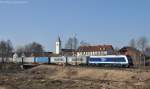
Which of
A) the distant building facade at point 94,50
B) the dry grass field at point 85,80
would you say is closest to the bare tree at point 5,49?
the distant building facade at point 94,50

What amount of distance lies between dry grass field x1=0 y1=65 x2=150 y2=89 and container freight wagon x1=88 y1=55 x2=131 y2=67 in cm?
1017

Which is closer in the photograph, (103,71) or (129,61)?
(103,71)

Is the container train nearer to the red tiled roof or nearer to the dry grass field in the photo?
the dry grass field

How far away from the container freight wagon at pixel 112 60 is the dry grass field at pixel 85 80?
33.4ft

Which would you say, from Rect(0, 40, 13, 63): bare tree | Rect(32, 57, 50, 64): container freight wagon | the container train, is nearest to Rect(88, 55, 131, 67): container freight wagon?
the container train

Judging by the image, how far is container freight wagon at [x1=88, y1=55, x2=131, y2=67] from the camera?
7738 centimetres

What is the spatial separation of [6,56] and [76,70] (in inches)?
3557

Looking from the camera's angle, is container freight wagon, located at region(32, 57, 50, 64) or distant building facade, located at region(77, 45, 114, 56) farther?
distant building facade, located at region(77, 45, 114, 56)

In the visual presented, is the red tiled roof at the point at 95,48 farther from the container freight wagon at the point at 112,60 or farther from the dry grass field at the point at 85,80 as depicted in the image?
the dry grass field at the point at 85,80

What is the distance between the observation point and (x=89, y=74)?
67.8m

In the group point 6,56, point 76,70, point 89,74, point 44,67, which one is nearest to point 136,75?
point 89,74

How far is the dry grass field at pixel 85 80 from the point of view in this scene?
44094 mm

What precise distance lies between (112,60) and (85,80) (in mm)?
25369

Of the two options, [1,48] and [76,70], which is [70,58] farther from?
[1,48]
